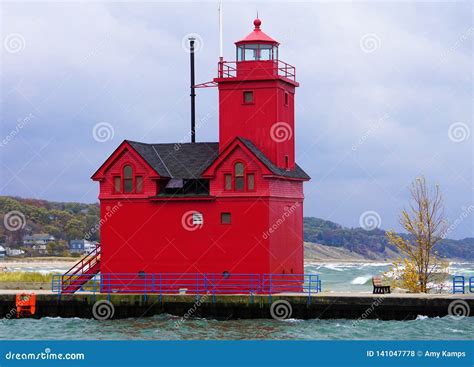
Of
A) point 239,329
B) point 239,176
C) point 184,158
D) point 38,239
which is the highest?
point 38,239

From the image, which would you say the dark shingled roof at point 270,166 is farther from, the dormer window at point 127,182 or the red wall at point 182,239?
the dormer window at point 127,182

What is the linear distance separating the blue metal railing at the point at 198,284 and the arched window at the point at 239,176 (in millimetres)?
3761

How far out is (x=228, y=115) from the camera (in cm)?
4794

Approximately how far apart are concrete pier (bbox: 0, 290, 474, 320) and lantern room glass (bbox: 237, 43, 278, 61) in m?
10.9

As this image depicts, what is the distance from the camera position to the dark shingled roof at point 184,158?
155 ft

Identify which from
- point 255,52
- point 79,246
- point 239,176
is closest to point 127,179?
point 239,176

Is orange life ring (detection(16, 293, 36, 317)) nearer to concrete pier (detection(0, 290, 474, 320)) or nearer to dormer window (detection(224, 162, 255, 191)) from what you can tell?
concrete pier (detection(0, 290, 474, 320))

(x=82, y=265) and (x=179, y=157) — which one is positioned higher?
(x=179, y=157)

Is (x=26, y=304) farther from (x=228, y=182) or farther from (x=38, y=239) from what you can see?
(x=38, y=239)

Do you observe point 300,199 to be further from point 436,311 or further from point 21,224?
point 21,224

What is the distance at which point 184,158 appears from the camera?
48.6m

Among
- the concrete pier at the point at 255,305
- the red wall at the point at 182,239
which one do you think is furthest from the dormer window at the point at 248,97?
the concrete pier at the point at 255,305

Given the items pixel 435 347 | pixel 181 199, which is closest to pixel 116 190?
pixel 181 199

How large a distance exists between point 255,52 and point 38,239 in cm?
12004
